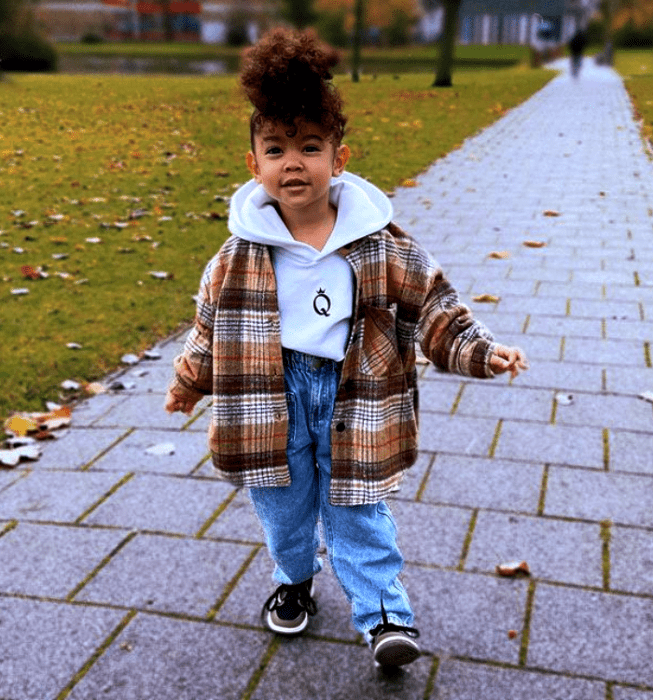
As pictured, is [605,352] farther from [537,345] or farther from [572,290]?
[572,290]

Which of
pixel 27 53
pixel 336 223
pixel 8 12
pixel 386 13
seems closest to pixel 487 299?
pixel 336 223

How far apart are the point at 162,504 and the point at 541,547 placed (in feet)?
4.42

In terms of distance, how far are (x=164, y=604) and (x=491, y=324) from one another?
304 centimetres

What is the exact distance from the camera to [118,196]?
915 centimetres

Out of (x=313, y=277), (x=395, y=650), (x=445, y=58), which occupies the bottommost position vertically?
(x=445, y=58)

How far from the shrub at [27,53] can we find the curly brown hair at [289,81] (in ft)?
97.0

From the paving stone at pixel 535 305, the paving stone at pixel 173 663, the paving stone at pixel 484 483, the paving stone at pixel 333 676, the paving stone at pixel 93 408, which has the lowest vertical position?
the paving stone at pixel 93 408

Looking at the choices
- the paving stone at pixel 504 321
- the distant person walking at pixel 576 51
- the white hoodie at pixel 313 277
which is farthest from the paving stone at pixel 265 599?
the distant person walking at pixel 576 51

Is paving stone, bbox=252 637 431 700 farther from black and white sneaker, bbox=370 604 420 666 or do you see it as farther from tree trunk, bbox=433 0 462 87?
tree trunk, bbox=433 0 462 87

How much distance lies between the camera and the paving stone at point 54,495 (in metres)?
3.26

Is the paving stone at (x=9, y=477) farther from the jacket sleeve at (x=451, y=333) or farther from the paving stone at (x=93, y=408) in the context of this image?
the jacket sleeve at (x=451, y=333)

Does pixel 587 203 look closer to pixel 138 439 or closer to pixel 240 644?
pixel 138 439

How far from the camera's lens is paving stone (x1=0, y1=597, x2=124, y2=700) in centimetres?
239

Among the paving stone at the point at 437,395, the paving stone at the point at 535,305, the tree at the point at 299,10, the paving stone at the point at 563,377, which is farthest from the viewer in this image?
the tree at the point at 299,10
